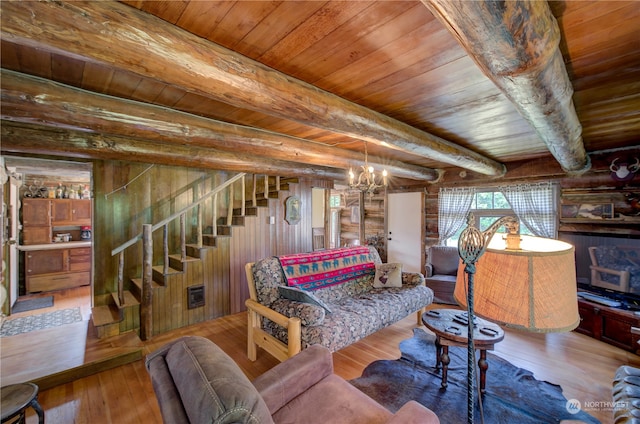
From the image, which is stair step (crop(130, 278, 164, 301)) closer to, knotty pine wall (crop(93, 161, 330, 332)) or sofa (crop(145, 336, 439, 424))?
knotty pine wall (crop(93, 161, 330, 332))

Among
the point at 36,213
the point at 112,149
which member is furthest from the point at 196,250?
the point at 36,213

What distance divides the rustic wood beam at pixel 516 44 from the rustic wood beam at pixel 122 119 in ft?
6.57

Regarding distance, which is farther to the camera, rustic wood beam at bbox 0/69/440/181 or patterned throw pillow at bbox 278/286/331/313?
patterned throw pillow at bbox 278/286/331/313

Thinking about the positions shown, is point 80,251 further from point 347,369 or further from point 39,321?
point 347,369

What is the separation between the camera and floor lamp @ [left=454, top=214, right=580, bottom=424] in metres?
0.77

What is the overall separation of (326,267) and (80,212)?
5.70m

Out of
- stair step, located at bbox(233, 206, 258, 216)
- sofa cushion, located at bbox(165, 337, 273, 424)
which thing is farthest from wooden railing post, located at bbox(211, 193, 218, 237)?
sofa cushion, located at bbox(165, 337, 273, 424)

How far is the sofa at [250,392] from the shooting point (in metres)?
0.91

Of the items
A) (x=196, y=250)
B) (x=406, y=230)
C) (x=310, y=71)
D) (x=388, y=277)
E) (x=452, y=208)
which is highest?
(x=310, y=71)

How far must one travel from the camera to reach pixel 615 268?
321 cm

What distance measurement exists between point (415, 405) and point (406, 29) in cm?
180

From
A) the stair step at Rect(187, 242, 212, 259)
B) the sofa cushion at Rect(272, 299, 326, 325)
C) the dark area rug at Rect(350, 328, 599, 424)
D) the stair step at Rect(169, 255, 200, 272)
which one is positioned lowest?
the dark area rug at Rect(350, 328, 599, 424)

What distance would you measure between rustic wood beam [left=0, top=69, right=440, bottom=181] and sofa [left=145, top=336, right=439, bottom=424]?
5.38ft

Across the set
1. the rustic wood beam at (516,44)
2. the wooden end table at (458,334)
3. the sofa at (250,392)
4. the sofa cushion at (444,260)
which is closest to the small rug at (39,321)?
the sofa at (250,392)
